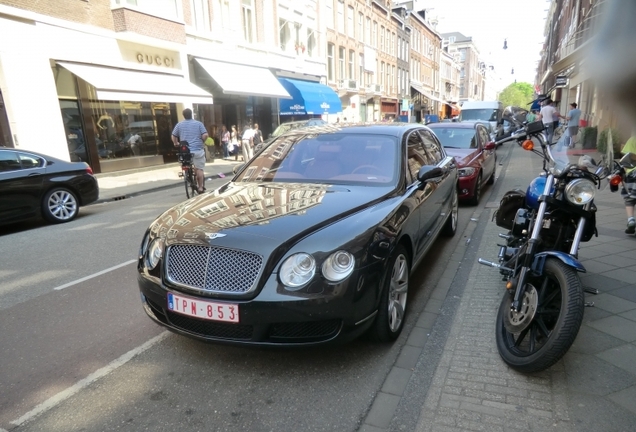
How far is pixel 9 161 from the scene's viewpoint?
284 inches

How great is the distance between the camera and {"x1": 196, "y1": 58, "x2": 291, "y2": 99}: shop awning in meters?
18.7

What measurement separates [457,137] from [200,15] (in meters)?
15.0

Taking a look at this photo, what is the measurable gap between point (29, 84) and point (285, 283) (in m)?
13.7

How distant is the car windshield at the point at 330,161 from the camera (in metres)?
3.88

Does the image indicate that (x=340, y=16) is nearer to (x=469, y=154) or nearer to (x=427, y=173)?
(x=469, y=154)

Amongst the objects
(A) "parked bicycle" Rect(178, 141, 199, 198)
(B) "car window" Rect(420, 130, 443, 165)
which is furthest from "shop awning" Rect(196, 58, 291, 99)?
(B) "car window" Rect(420, 130, 443, 165)

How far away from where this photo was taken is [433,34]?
61156 millimetres

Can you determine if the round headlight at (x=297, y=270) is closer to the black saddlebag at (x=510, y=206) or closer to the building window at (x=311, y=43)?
the black saddlebag at (x=510, y=206)

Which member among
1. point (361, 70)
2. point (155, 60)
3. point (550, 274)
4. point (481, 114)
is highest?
point (361, 70)

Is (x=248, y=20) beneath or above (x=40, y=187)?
above

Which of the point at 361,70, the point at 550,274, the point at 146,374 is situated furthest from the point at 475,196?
the point at 361,70

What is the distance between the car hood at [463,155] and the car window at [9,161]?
26.0ft

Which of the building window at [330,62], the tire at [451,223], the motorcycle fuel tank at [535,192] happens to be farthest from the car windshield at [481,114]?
the motorcycle fuel tank at [535,192]

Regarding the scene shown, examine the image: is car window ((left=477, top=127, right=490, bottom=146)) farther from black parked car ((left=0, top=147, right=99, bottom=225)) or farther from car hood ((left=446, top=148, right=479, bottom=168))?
black parked car ((left=0, top=147, right=99, bottom=225))
